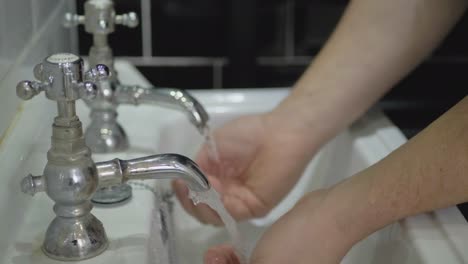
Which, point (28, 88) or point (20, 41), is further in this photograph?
point (20, 41)

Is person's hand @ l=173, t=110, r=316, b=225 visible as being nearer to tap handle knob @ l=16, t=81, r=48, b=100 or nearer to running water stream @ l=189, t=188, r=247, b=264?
running water stream @ l=189, t=188, r=247, b=264

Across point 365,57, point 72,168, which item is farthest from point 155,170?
point 365,57

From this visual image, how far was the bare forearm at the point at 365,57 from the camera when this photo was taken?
72 centimetres

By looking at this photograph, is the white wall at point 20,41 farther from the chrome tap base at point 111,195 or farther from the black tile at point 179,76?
the black tile at point 179,76

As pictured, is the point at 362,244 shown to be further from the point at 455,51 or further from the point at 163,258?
the point at 455,51

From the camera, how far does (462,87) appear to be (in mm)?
1036

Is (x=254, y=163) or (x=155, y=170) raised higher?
(x=155, y=170)

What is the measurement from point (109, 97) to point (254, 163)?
16 cm

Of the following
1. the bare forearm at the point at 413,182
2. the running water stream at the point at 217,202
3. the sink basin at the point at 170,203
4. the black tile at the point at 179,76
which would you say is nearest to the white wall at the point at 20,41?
the sink basin at the point at 170,203

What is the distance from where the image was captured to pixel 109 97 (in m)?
0.68

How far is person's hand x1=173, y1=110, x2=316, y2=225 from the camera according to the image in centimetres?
73

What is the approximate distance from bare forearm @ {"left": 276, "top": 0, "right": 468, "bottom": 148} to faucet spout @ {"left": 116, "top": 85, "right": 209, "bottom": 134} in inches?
4.5

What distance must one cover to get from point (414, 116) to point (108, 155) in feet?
1.59

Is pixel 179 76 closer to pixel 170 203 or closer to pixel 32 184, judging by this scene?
pixel 170 203
